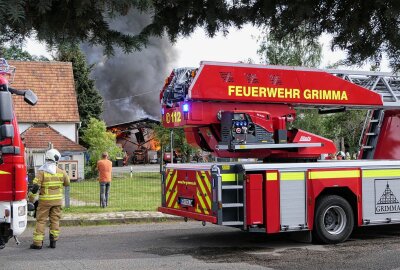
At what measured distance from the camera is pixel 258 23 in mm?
4520

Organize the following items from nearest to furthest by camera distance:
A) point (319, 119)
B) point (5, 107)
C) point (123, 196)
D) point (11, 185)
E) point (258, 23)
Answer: point (258, 23) → point (5, 107) → point (11, 185) → point (123, 196) → point (319, 119)

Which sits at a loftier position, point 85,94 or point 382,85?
point 85,94

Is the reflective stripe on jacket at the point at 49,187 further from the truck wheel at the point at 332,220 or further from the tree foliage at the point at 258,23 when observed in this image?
the tree foliage at the point at 258,23

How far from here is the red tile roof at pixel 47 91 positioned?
31672mm

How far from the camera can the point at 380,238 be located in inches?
428

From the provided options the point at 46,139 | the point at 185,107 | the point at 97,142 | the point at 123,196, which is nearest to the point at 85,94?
the point at 97,142

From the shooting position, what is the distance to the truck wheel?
32.7 feet

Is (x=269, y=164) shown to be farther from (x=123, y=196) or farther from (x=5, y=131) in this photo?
(x=123, y=196)

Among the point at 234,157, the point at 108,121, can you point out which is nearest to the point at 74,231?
the point at 234,157

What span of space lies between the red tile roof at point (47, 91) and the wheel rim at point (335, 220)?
77.9 ft

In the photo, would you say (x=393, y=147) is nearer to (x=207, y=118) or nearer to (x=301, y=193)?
(x=301, y=193)

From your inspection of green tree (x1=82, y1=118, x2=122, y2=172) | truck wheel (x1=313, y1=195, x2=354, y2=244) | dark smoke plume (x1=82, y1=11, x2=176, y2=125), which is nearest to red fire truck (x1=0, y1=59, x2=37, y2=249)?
truck wheel (x1=313, y1=195, x2=354, y2=244)

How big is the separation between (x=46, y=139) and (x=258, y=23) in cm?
2686

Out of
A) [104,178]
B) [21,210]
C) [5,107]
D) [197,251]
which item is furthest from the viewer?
[104,178]
